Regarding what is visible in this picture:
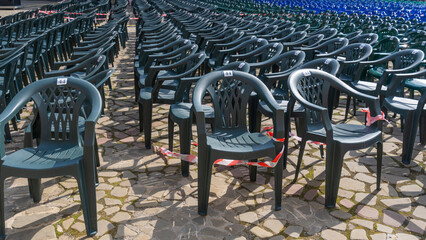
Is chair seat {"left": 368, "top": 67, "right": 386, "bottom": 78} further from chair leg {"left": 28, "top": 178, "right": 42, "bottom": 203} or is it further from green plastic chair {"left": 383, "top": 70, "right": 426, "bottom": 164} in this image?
chair leg {"left": 28, "top": 178, "right": 42, "bottom": 203}

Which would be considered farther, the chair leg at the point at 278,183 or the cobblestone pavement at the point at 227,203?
the chair leg at the point at 278,183

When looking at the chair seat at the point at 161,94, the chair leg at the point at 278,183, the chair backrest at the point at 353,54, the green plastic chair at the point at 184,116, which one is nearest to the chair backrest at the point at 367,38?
the chair backrest at the point at 353,54

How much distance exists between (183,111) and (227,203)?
1107mm

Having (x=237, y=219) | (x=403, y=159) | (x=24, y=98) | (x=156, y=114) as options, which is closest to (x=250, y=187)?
(x=237, y=219)

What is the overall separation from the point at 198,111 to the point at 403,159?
2586mm

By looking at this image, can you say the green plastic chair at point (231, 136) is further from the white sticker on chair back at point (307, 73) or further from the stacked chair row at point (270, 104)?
the white sticker on chair back at point (307, 73)

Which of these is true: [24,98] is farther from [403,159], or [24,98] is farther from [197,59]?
[403,159]

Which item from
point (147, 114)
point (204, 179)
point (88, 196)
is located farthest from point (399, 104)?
point (88, 196)

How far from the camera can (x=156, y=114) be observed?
613cm

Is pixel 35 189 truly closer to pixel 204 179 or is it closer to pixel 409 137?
pixel 204 179

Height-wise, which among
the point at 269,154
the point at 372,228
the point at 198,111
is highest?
the point at 198,111

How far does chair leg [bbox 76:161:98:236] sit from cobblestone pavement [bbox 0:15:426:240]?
104mm

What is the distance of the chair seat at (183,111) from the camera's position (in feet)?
13.2

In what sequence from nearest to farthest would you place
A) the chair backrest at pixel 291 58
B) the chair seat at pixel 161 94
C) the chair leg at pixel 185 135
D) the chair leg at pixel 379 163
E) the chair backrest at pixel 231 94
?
1. the chair backrest at pixel 231 94
2. the chair leg at pixel 379 163
3. the chair leg at pixel 185 135
4. the chair seat at pixel 161 94
5. the chair backrest at pixel 291 58
